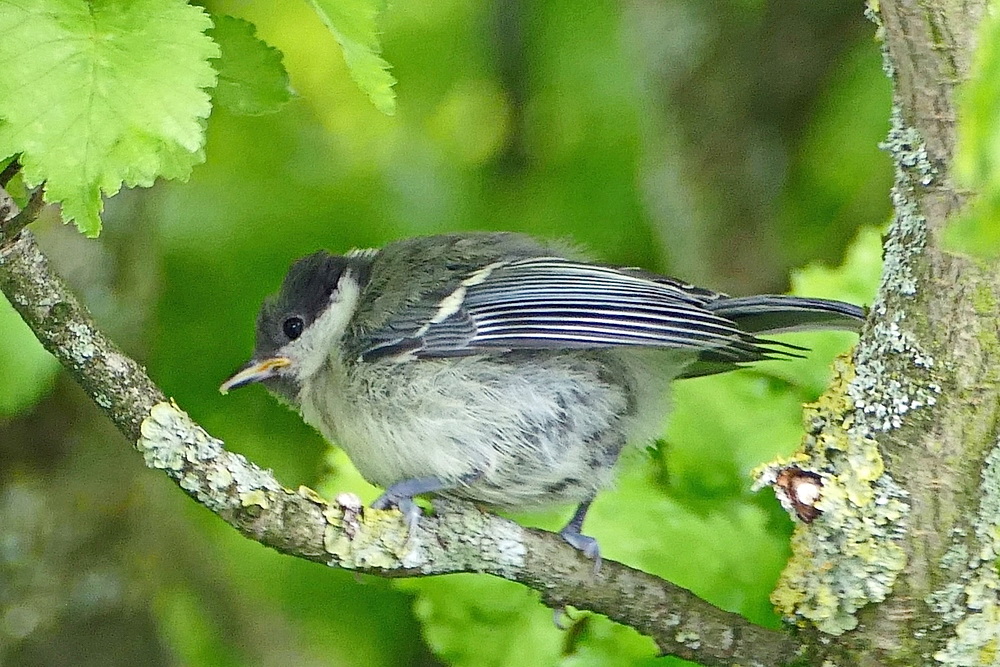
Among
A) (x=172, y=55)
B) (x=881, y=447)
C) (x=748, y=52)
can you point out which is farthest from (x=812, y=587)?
Answer: (x=748, y=52)

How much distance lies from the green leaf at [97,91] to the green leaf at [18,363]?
0.98 metres

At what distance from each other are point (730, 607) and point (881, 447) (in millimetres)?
448

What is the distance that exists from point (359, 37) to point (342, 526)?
0.64m

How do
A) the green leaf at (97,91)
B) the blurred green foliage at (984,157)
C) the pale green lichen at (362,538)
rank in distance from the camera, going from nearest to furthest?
1. the blurred green foliage at (984,157)
2. the green leaf at (97,91)
3. the pale green lichen at (362,538)

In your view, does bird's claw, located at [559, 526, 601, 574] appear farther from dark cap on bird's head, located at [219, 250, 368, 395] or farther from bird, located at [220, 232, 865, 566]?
dark cap on bird's head, located at [219, 250, 368, 395]

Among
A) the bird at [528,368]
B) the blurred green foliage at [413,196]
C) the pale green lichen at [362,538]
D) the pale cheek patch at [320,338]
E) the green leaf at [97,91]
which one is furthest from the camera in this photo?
the blurred green foliage at [413,196]

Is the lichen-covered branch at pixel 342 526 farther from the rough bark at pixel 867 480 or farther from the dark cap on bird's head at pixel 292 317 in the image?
the dark cap on bird's head at pixel 292 317

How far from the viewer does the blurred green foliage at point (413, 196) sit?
2.82 m

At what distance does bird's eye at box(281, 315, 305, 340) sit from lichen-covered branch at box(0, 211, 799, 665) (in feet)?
2.47

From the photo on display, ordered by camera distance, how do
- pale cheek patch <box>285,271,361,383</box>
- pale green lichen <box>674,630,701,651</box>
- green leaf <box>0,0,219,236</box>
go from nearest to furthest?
1. green leaf <box>0,0,219,236</box>
2. pale green lichen <box>674,630,701,651</box>
3. pale cheek patch <box>285,271,361,383</box>

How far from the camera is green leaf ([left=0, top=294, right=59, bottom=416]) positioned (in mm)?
2092

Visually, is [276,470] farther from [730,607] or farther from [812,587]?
[812,587]

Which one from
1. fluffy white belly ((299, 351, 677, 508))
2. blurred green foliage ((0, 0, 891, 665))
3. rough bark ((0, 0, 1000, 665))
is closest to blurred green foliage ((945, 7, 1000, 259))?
rough bark ((0, 0, 1000, 665))

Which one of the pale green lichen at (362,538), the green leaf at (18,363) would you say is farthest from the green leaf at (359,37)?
the green leaf at (18,363)
